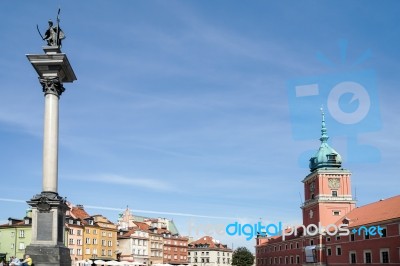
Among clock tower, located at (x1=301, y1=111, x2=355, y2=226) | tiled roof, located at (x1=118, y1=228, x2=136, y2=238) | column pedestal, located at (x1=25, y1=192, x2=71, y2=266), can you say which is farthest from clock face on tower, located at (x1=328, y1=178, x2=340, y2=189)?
column pedestal, located at (x1=25, y1=192, x2=71, y2=266)

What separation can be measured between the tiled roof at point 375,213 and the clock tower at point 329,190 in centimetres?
218

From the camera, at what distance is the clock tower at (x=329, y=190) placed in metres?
91.5

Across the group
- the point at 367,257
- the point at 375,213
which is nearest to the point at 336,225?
the point at 375,213

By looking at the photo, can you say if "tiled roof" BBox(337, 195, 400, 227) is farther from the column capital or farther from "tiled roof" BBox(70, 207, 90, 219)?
the column capital

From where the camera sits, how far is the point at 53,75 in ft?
90.7

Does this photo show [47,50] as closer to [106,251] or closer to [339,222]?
[339,222]

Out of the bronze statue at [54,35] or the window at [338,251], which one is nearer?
the bronze statue at [54,35]

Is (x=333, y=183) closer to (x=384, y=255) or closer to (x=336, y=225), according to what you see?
(x=336, y=225)

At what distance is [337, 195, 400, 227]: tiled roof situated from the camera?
238 ft

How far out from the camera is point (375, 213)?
78750 millimetres

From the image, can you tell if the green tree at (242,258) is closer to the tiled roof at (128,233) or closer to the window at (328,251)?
the tiled roof at (128,233)

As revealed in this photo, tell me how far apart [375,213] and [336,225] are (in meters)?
11.4

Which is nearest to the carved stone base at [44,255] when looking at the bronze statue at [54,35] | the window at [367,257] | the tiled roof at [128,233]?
the bronze statue at [54,35]

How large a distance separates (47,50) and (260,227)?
119 ft
